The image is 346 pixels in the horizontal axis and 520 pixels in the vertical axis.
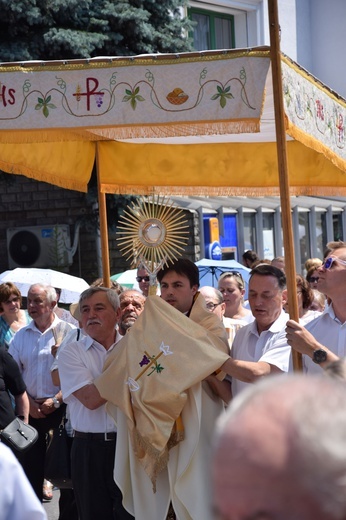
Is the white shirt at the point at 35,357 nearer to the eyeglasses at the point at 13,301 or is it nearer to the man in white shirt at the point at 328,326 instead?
the eyeglasses at the point at 13,301

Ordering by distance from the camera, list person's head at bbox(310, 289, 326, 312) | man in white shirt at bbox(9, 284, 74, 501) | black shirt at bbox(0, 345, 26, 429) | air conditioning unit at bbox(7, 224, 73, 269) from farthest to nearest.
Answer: air conditioning unit at bbox(7, 224, 73, 269)
person's head at bbox(310, 289, 326, 312)
man in white shirt at bbox(9, 284, 74, 501)
black shirt at bbox(0, 345, 26, 429)

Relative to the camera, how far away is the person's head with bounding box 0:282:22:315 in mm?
7969

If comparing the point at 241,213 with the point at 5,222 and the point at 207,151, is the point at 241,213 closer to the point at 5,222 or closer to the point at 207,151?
the point at 5,222

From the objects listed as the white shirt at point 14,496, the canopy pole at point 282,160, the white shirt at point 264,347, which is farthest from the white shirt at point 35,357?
the white shirt at point 14,496

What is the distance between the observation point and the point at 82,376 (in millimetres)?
5410

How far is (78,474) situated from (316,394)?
4451mm

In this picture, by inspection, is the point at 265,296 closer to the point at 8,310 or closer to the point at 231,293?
the point at 231,293

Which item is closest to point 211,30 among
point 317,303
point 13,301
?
point 317,303

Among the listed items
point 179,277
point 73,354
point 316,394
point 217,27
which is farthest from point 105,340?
point 217,27

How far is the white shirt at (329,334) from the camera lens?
4.83 meters

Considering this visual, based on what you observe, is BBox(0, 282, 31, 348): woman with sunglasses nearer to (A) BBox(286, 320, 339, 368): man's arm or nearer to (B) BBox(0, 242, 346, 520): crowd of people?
(B) BBox(0, 242, 346, 520): crowd of people

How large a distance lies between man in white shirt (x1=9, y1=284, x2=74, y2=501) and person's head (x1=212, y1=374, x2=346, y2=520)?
5.62 metres

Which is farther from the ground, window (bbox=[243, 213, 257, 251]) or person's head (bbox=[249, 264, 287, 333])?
window (bbox=[243, 213, 257, 251])

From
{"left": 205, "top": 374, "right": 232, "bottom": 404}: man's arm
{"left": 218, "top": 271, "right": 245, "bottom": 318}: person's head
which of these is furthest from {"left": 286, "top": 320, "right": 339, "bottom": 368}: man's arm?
{"left": 218, "top": 271, "right": 245, "bottom": 318}: person's head
